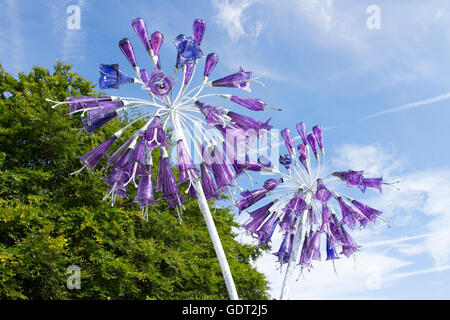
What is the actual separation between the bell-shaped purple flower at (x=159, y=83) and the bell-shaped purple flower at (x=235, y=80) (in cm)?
83

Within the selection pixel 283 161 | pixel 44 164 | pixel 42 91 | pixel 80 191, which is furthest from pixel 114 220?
pixel 283 161

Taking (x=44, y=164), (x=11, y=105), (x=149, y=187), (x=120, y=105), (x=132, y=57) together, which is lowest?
(x=149, y=187)

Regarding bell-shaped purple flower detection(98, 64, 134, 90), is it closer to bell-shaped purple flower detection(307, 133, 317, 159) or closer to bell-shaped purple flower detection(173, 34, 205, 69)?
bell-shaped purple flower detection(173, 34, 205, 69)

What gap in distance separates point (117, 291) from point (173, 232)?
3216 mm

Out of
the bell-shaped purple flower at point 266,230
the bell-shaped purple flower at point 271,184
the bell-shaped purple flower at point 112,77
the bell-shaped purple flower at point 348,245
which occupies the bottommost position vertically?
the bell-shaped purple flower at point 348,245

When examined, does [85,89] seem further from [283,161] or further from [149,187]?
[149,187]

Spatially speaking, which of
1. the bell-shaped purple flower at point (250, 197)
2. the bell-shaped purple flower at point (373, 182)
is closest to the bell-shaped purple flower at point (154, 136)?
the bell-shaped purple flower at point (250, 197)

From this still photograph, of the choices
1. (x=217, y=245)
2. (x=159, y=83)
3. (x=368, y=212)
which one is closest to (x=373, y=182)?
(x=368, y=212)

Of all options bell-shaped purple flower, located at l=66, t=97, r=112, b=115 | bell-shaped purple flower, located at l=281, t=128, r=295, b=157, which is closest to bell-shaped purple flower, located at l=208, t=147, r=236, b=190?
bell-shaped purple flower, located at l=66, t=97, r=112, b=115

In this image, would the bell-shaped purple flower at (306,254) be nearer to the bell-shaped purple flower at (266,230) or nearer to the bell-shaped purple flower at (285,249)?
the bell-shaped purple flower at (285,249)

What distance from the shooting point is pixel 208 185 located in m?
5.36

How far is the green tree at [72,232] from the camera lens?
1245 cm

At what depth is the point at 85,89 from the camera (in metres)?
18.3

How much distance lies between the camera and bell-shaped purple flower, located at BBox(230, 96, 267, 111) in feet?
18.8
